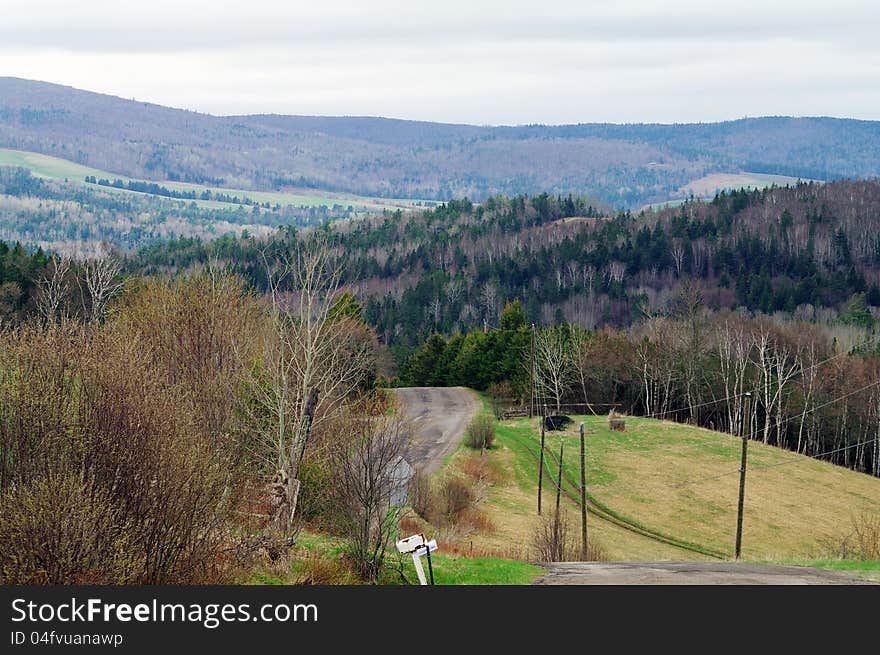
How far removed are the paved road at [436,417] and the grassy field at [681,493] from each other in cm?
200

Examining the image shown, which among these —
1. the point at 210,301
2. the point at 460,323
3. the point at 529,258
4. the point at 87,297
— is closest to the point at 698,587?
the point at 210,301

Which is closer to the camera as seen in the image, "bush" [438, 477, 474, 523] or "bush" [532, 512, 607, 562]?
"bush" [532, 512, 607, 562]

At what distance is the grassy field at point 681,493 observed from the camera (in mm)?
49312

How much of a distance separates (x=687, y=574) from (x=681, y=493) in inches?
1519

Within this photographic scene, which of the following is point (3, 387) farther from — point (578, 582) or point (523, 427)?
point (523, 427)

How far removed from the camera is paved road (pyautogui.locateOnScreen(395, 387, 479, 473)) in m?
57.1

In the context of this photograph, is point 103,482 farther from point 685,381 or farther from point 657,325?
point 657,325

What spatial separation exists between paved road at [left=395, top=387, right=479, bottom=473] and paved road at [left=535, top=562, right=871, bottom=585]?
24.9 metres

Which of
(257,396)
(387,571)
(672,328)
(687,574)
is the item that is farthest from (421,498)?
(672,328)

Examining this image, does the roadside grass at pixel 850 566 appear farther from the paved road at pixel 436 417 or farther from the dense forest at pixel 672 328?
the paved road at pixel 436 417

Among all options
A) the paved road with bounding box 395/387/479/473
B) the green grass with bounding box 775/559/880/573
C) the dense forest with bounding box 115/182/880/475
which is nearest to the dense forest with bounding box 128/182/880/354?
the dense forest with bounding box 115/182/880/475

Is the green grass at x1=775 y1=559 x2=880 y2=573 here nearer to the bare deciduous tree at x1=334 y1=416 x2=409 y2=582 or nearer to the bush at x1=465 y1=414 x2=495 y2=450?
the bare deciduous tree at x1=334 y1=416 x2=409 y2=582

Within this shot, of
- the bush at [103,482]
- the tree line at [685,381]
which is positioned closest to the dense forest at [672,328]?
the tree line at [685,381]

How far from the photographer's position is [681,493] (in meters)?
59.0
